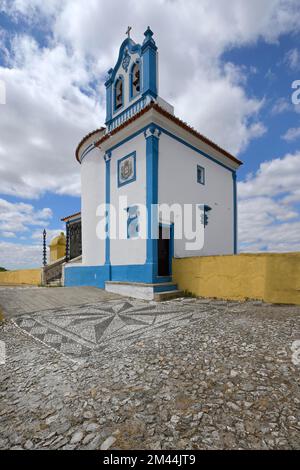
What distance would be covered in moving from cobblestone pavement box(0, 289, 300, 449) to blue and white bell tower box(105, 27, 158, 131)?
959cm

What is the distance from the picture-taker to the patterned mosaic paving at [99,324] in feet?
13.0

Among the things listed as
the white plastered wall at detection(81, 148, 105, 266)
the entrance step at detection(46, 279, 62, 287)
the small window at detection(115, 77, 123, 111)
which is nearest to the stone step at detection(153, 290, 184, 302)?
the white plastered wall at detection(81, 148, 105, 266)

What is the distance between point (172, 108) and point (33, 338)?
11.0 metres

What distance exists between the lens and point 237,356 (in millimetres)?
3113

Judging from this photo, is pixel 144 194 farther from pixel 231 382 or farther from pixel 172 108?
pixel 231 382

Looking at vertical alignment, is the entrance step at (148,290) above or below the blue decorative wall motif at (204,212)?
below

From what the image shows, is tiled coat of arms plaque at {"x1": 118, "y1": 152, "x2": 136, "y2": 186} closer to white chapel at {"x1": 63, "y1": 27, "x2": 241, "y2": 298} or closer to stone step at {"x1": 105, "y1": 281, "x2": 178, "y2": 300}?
white chapel at {"x1": 63, "y1": 27, "x2": 241, "y2": 298}

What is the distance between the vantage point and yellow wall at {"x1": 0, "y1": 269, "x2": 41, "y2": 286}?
55.3 feet

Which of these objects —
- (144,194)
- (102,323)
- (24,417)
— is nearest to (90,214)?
(144,194)

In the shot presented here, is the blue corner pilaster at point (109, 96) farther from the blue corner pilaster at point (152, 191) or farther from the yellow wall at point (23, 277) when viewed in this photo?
the yellow wall at point (23, 277)

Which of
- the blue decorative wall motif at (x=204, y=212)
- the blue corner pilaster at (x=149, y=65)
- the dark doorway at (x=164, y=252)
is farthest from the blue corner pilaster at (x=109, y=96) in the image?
the dark doorway at (x=164, y=252)

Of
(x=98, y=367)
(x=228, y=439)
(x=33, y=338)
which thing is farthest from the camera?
(x=33, y=338)

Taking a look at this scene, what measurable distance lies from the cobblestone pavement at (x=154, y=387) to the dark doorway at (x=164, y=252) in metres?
4.86
